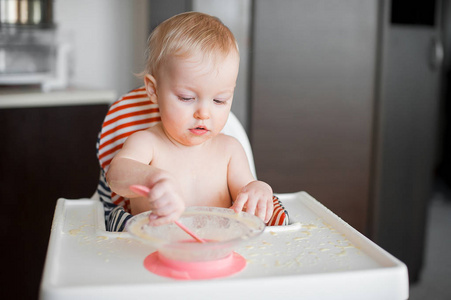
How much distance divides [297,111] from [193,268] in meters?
1.55

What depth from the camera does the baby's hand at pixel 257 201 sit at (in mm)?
818

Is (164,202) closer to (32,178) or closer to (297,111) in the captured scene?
(32,178)

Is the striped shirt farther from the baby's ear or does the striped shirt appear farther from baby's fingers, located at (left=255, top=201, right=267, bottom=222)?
baby's fingers, located at (left=255, top=201, right=267, bottom=222)

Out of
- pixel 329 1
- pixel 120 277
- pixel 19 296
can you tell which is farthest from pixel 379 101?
pixel 120 277

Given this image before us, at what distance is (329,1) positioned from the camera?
6.82ft

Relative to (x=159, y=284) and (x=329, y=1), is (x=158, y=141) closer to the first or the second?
(x=159, y=284)

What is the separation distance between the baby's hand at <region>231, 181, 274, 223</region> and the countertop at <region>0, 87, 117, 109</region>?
127 cm

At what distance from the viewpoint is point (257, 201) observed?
83 centimetres

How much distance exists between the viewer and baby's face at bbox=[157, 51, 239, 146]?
0.88 metres

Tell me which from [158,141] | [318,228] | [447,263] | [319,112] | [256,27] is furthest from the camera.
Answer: [447,263]

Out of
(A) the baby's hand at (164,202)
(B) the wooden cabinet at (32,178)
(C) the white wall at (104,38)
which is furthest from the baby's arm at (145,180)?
(C) the white wall at (104,38)

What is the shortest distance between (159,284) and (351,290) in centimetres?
23

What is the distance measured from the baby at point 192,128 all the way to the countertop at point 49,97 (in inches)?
39.8

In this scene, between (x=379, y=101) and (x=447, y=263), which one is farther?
(x=447, y=263)
